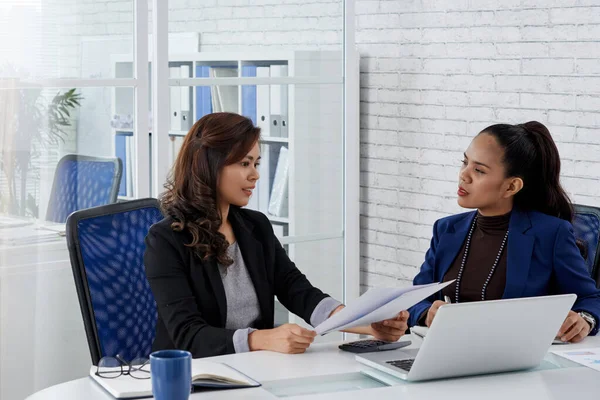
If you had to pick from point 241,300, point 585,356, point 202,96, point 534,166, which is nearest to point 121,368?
point 241,300

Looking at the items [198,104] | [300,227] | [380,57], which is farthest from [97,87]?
[380,57]

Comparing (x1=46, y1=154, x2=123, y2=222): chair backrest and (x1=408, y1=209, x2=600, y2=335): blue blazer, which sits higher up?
(x1=46, y1=154, x2=123, y2=222): chair backrest

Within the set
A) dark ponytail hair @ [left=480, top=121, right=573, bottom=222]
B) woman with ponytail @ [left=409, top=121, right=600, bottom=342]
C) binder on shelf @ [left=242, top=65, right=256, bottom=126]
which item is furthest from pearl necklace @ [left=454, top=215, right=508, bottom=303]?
binder on shelf @ [left=242, top=65, right=256, bottom=126]

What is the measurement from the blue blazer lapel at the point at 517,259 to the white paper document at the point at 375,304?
1.64ft

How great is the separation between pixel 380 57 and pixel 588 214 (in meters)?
1.93

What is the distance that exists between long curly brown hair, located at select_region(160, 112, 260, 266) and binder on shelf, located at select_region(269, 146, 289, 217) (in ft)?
5.67

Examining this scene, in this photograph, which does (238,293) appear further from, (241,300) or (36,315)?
(36,315)

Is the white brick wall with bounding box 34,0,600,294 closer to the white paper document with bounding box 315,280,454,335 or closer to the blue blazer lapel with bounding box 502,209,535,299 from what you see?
the blue blazer lapel with bounding box 502,209,535,299

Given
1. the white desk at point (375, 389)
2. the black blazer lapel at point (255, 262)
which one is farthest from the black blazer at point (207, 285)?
the white desk at point (375, 389)

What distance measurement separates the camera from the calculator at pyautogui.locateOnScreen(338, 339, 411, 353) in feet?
6.60

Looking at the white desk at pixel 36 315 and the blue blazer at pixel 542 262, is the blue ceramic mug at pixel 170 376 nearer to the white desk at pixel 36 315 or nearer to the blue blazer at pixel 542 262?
the blue blazer at pixel 542 262

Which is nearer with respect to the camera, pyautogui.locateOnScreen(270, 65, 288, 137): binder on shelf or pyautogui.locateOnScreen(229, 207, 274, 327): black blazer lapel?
pyautogui.locateOnScreen(229, 207, 274, 327): black blazer lapel

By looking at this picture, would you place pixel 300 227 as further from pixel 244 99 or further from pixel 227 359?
pixel 227 359

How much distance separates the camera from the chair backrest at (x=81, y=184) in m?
3.28
